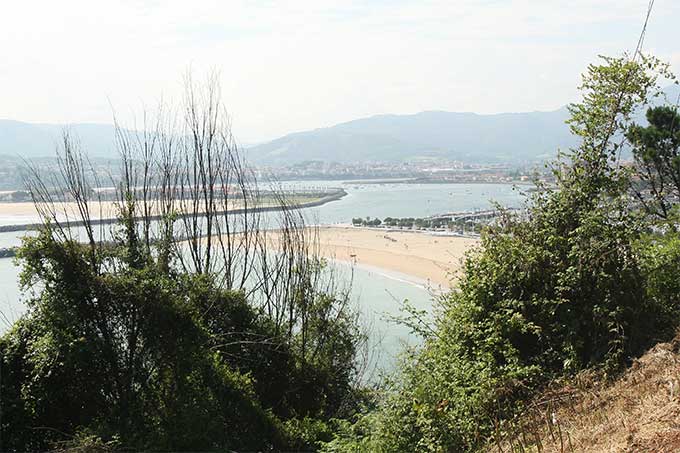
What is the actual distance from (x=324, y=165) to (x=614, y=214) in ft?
377

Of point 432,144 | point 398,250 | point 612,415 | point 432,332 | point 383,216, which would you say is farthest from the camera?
point 432,144

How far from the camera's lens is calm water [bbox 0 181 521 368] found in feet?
54.9

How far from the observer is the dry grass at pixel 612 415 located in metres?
3.39

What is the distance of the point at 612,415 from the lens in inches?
156

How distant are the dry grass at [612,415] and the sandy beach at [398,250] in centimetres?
1892

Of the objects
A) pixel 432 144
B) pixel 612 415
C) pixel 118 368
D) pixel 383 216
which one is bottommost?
pixel 383 216

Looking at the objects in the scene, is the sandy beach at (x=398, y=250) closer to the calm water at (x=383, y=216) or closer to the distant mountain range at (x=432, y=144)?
the calm water at (x=383, y=216)

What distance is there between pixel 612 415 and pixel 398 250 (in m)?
29.4

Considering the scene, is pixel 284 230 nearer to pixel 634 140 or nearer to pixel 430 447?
pixel 634 140

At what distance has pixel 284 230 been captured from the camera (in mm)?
13141

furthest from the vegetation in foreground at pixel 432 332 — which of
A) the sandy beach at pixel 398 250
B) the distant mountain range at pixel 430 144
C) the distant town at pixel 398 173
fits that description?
the distant mountain range at pixel 430 144

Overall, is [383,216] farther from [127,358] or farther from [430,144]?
[430,144]

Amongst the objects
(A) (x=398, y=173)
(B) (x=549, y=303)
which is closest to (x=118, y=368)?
(B) (x=549, y=303)

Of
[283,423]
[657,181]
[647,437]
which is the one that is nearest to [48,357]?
[283,423]
